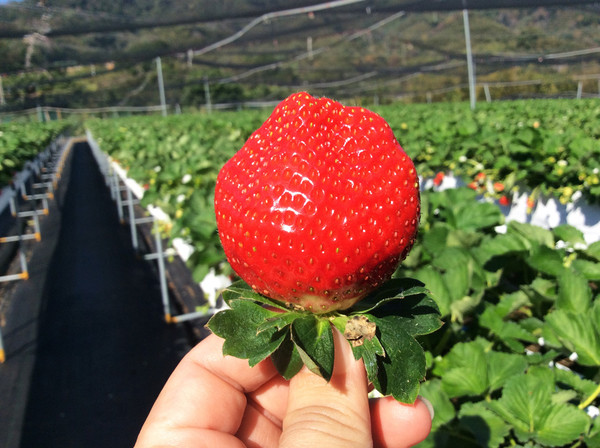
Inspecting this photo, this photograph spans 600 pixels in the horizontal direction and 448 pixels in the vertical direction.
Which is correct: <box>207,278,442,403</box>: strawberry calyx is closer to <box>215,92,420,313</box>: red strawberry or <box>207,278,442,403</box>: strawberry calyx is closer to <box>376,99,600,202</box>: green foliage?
<box>215,92,420,313</box>: red strawberry

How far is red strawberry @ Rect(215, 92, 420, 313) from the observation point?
2.65 feet

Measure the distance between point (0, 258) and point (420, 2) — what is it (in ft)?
41.2

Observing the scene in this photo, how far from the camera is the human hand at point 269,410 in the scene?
92 centimetres

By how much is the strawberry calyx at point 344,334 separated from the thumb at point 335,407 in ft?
0.25

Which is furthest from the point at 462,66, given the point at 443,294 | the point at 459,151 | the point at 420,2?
the point at 443,294

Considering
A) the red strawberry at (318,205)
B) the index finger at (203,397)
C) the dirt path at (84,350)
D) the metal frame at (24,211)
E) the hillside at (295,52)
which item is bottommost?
the dirt path at (84,350)

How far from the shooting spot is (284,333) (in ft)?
2.74

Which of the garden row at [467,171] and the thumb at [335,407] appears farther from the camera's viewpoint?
the garden row at [467,171]

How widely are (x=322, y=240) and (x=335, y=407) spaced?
325mm

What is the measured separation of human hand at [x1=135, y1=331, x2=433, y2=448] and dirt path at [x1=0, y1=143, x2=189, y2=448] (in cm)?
265

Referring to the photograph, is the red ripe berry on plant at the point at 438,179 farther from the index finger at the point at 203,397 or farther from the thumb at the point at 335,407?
the thumb at the point at 335,407

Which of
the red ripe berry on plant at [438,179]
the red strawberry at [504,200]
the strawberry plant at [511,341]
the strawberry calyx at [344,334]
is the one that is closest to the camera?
the strawberry calyx at [344,334]

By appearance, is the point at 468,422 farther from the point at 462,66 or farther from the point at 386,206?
the point at 462,66

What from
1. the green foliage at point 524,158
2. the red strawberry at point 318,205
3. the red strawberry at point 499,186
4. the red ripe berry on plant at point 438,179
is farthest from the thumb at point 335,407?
the red ripe berry on plant at point 438,179
